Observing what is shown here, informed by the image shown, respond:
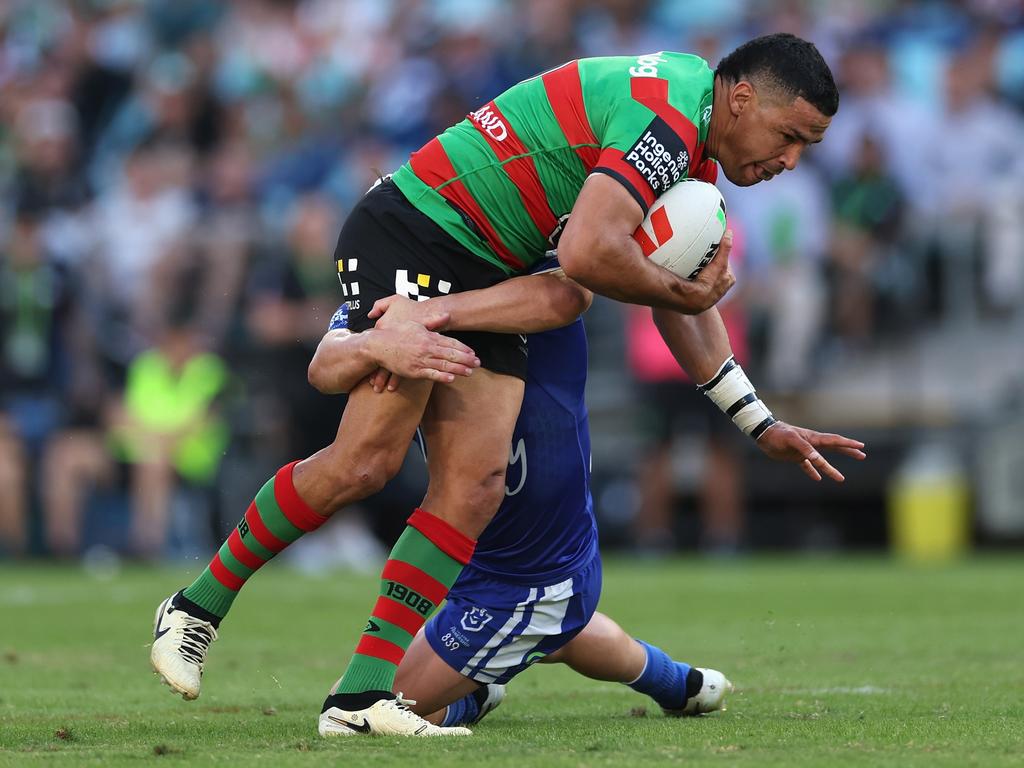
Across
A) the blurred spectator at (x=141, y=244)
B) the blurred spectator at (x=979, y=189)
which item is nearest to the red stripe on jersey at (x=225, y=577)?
the blurred spectator at (x=979, y=189)

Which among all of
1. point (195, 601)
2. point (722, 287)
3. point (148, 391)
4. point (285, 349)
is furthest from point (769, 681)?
point (148, 391)

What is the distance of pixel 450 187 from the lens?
5.25m

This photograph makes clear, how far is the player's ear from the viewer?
16.8 feet

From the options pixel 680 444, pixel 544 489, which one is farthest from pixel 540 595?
pixel 680 444

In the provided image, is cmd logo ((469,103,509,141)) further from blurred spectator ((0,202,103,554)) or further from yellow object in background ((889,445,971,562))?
blurred spectator ((0,202,103,554))

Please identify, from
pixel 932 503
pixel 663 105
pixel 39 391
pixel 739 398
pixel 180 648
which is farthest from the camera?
pixel 39 391

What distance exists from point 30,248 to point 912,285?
26.2 feet

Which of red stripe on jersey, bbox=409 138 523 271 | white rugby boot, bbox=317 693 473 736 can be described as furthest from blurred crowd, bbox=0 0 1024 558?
white rugby boot, bbox=317 693 473 736

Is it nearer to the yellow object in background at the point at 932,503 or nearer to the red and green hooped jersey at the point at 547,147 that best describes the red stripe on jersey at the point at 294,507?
the red and green hooped jersey at the point at 547,147

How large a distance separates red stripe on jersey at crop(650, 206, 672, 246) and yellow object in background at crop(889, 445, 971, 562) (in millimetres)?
9209

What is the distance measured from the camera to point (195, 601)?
5223 millimetres

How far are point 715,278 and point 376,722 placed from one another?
172 cm

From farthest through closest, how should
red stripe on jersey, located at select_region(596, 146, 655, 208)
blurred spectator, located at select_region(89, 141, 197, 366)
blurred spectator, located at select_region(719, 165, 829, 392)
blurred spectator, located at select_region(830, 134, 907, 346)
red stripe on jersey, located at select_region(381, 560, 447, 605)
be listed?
blurred spectator, located at select_region(89, 141, 197, 366)
blurred spectator, located at select_region(719, 165, 829, 392)
blurred spectator, located at select_region(830, 134, 907, 346)
red stripe on jersey, located at select_region(381, 560, 447, 605)
red stripe on jersey, located at select_region(596, 146, 655, 208)

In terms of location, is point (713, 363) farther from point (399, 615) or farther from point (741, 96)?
point (399, 615)
